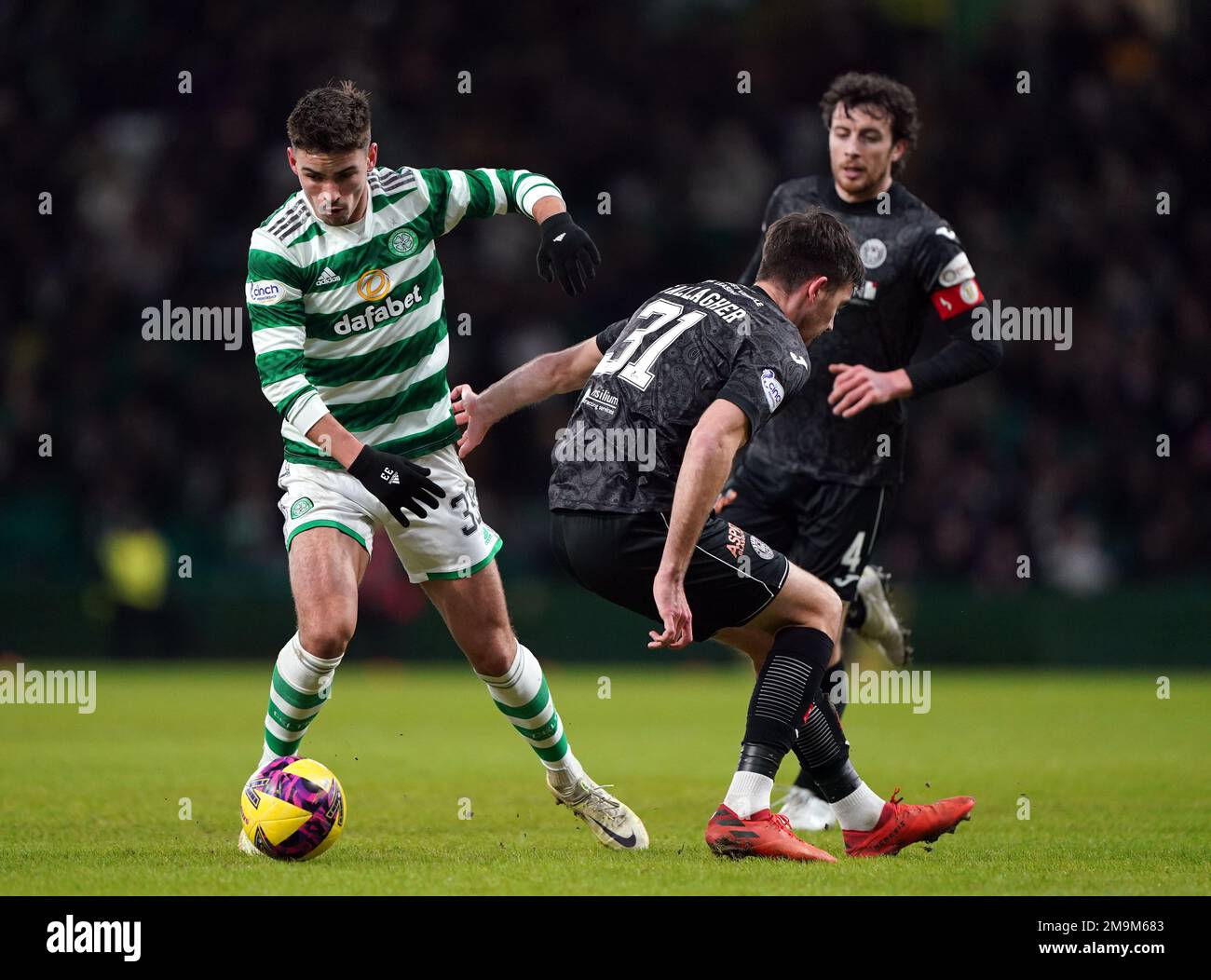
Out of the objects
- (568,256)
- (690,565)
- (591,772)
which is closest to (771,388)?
(690,565)

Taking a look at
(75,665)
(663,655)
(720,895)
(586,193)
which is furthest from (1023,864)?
(586,193)

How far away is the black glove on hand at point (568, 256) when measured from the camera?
5.58 m

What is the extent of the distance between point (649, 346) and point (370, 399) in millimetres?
1142

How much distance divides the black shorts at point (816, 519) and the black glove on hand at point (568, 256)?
1.65 meters

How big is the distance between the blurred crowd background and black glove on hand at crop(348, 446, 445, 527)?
401 inches

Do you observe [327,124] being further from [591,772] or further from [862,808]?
[591,772]

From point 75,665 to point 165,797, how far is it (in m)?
8.51

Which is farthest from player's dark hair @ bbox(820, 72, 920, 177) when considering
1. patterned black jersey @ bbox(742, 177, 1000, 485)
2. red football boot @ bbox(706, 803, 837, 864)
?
red football boot @ bbox(706, 803, 837, 864)

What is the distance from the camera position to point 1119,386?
639 inches

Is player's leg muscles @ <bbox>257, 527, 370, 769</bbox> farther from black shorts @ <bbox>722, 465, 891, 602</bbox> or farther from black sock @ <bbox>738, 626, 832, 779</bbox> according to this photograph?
black shorts @ <bbox>722, 465, 891, 602</bbox>

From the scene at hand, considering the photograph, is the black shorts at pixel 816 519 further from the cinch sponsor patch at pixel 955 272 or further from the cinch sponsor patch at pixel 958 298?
the cinch sponsor patch at pixel 955 272

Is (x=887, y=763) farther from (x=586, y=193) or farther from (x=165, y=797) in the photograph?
(x=586, y=193)

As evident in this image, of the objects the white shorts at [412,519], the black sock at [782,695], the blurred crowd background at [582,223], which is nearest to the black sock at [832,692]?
the black sock at [782,695]

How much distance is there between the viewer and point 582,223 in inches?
691
